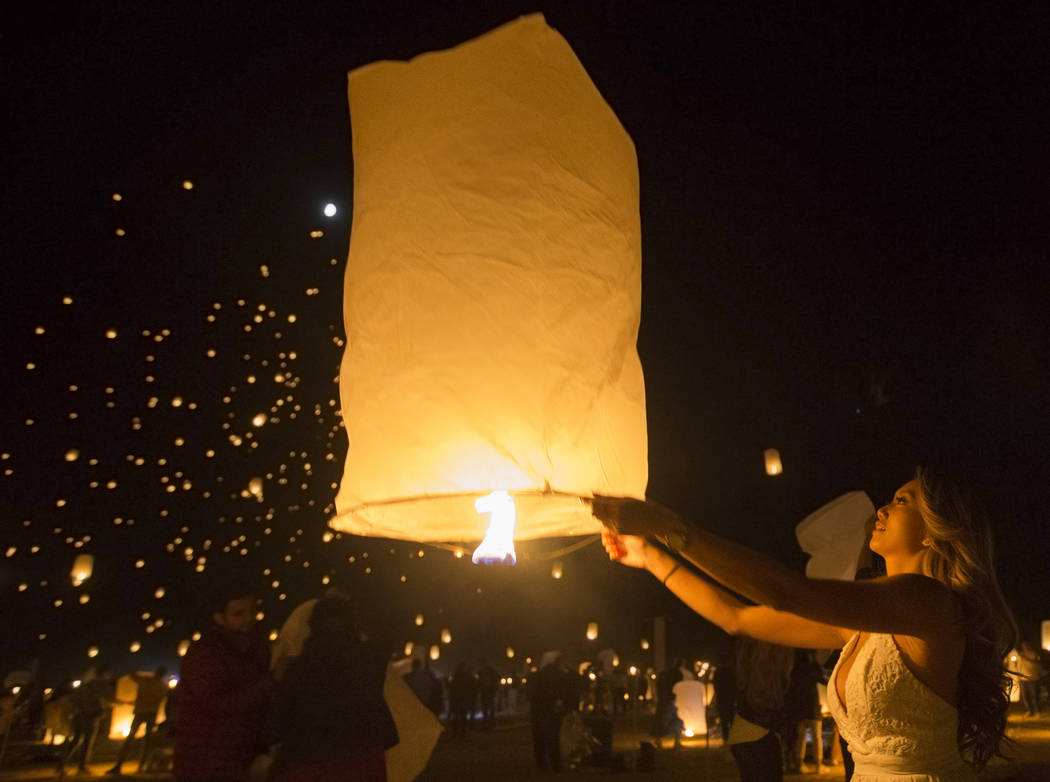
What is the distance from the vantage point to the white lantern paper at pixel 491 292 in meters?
1.54

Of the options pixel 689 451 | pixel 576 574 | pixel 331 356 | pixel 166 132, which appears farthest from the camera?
pixel 576 574

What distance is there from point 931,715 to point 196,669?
265cm

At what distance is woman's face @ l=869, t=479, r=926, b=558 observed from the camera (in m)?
2.06

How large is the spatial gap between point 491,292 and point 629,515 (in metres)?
0.55

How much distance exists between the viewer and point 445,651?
42.3 meters

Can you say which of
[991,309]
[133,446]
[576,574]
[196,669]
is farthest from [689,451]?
[196,669]

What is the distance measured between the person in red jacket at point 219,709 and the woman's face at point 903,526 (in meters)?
2.39

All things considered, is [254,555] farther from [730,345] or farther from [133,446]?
[730,345]

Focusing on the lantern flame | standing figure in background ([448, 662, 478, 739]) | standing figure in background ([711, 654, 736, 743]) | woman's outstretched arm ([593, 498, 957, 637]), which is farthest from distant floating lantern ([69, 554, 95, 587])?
woman's outstretched arm ([593, 498, 957, 637])

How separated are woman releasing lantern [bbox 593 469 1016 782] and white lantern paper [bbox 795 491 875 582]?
2243mm

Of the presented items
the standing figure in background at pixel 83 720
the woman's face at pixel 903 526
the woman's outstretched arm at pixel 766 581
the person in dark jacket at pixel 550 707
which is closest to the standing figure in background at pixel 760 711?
the woman's face at pixel 903 526

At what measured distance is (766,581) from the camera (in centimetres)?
162

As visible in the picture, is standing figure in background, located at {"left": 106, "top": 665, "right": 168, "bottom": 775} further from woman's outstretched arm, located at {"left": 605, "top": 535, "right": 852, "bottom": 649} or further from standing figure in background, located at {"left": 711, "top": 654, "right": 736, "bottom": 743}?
woman's outstretched arm, located at {"left": 605, "top": 535, "right": 852, "bottom": 649}

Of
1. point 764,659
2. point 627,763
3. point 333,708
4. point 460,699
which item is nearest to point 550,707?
point 627,763
